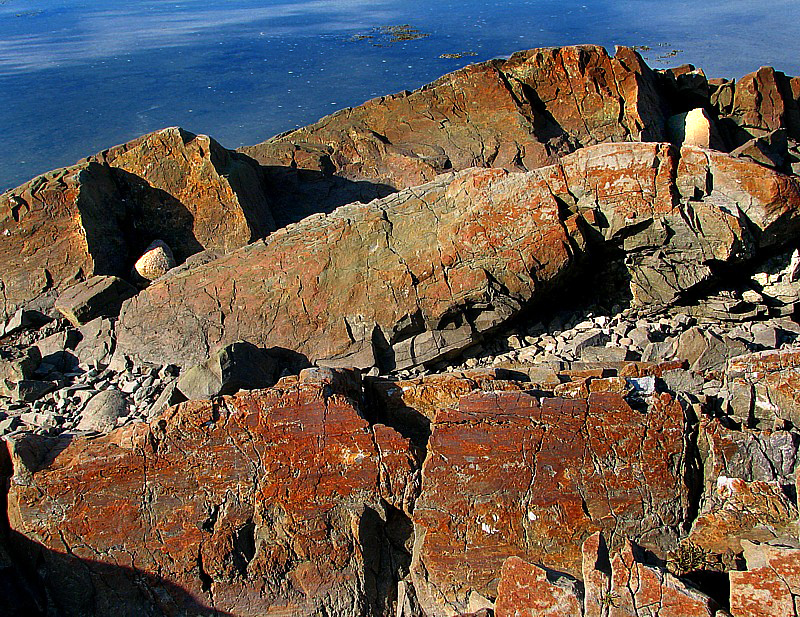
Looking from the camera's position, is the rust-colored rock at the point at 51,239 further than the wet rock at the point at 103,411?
Yes

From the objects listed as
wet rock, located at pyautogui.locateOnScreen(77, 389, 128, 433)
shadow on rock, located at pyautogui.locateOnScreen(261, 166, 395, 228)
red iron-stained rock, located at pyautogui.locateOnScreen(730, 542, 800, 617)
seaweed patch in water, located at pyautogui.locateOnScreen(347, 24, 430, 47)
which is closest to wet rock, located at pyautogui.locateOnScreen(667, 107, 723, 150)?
shadow on rock, located at pyautogui.locateOnScreen(261, 166, 395, 228)

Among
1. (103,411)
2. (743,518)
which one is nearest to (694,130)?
(743,518)

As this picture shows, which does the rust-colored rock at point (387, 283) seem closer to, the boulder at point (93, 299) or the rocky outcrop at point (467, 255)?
the rocky outcrop at point (467, 255)

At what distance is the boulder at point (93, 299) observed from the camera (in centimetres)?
652

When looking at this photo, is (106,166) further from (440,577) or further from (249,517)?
(440,577)

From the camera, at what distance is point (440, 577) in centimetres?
376

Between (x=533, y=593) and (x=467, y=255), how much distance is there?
3.08 metres

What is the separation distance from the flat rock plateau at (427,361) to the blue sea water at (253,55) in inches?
187

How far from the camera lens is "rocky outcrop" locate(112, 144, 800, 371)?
5715mm

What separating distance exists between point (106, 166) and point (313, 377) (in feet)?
16.7

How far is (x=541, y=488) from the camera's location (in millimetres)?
3801

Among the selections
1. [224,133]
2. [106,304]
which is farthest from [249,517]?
[224,133]

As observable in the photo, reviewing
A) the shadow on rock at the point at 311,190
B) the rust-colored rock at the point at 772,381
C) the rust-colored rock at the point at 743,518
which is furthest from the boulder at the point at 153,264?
the rust-colored rock at the point at 743,518

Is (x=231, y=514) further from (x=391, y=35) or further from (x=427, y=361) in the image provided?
(x=391, y=35)
